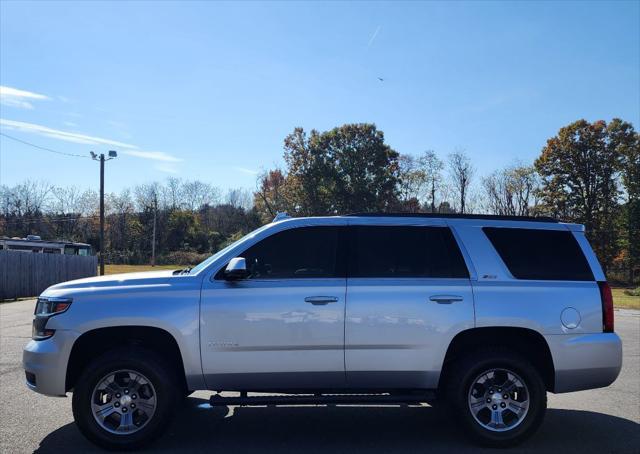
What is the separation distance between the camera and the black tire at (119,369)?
190 inches

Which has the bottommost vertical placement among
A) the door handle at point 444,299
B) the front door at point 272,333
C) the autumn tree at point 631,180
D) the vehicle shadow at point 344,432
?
the vehicle shadow at point 344,432

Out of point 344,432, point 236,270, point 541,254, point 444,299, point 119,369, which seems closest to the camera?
point 236,270

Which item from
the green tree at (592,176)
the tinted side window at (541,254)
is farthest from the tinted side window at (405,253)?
the green tree at (592,176)

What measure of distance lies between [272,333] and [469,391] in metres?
1.88

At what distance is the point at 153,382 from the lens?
4887 millimetres

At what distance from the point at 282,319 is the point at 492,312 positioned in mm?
1913

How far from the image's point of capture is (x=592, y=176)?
50719mm

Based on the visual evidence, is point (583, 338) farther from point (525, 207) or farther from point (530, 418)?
point (525, 207)

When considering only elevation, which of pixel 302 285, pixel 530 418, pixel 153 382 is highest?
pixel 302 285

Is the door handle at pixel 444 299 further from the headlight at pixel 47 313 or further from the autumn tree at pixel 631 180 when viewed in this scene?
the autumn tree at pixel 631 180

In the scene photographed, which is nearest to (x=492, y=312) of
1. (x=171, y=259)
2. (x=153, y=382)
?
(x=153, y=382)

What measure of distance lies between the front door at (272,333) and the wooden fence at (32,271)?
27827 mm

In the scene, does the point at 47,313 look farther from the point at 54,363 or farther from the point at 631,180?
the point at 631,180

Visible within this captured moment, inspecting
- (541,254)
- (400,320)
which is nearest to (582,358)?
(541,254)
